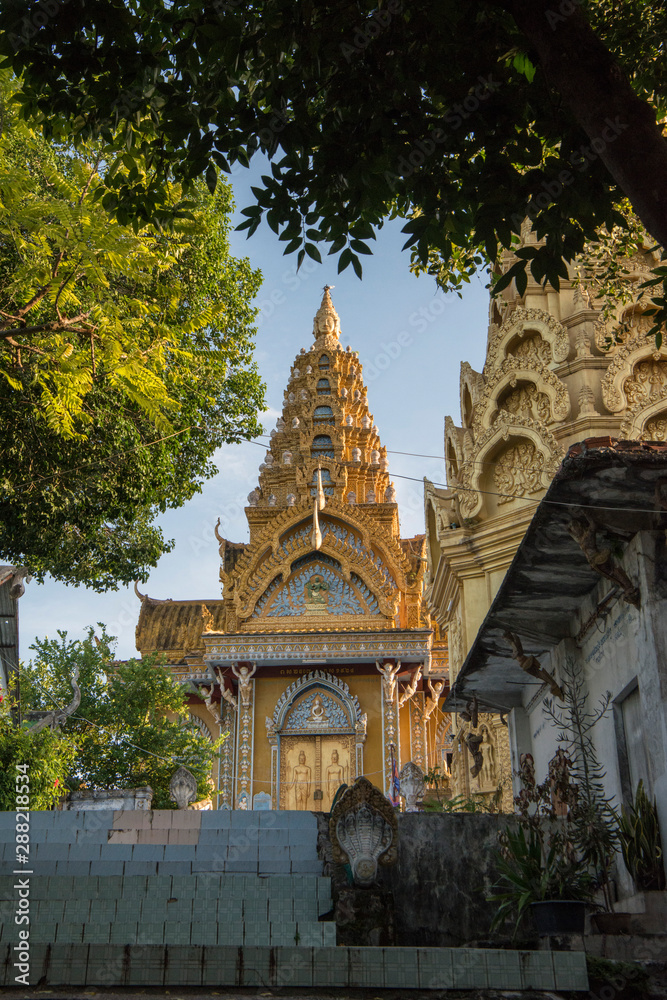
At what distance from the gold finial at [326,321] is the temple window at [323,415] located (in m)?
3.38

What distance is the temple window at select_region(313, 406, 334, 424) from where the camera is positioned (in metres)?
28.0

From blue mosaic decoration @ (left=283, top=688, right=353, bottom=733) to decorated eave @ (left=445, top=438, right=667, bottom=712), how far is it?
12051 millimetres

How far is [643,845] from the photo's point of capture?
6039mm

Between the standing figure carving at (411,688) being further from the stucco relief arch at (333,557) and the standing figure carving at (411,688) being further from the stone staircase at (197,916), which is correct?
the stone staircase at (197,916)

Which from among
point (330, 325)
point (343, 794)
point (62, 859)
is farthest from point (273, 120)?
point (330, 325)

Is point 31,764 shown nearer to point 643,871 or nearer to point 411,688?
point 643,871

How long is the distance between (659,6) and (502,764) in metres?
9.78

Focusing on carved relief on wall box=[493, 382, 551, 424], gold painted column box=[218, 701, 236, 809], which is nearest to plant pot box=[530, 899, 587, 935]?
carved relief on wall box=[493, 382, 551, 424]

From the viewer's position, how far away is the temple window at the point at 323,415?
2798 centimetres

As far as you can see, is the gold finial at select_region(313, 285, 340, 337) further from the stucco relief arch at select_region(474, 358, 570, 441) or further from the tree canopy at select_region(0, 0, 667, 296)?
the tree canopy at select_region(0, 0, 667, 296)

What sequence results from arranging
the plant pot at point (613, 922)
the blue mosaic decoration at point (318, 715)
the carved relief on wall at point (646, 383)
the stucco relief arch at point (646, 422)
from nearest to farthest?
1. the plant pot at point (613, 922)
2. the stucco relief arch at point (646, 422)
3. the carved relief on wall at point (646, 383)
4. the blue mosaic decoration at point (318, 715)

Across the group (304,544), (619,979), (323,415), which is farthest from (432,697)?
(619,979)

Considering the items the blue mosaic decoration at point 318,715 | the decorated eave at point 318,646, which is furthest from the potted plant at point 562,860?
the blue mosaic decoration at point 318,715

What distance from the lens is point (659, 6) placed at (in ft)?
19.5
